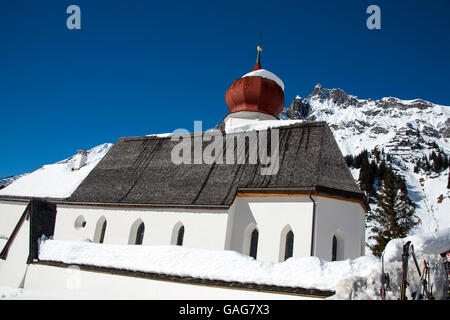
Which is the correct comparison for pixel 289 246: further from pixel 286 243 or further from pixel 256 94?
pixel 256 94

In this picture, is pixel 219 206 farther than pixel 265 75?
→ No

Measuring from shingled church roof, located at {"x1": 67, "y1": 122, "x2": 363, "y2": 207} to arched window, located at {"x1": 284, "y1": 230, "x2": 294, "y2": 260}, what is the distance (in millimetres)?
1967

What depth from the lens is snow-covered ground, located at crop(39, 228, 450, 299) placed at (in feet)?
25.8

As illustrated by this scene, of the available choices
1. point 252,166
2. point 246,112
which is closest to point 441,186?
point 246,112

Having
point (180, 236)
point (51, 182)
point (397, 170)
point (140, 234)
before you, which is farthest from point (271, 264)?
point (397, 170)

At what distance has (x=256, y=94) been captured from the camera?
26578mm

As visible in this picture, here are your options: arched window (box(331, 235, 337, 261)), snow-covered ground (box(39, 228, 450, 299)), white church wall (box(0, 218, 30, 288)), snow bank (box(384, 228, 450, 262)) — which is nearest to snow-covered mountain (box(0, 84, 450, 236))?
white church wall (box(0, 218, 30, 288))

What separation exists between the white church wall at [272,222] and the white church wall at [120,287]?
17.0 feet

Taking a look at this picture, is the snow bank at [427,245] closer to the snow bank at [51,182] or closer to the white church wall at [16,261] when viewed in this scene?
the white church wall at [16,261]

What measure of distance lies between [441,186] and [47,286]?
360 feet

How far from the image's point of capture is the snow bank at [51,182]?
2495cm

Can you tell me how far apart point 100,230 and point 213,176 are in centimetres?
707

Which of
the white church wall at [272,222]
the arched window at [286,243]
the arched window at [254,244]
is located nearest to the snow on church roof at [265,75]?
the white church wall at [272,222]
